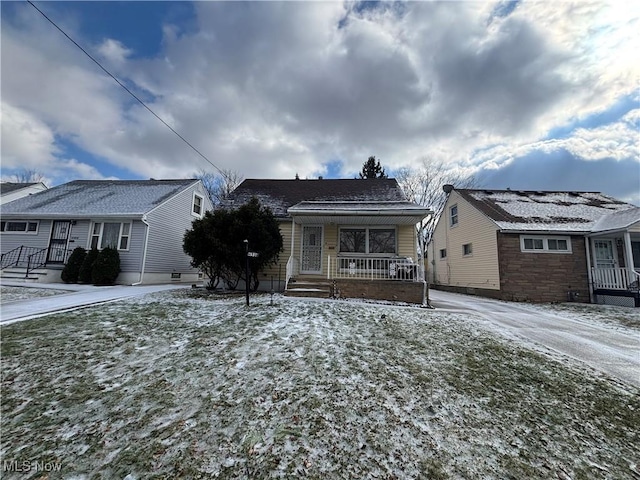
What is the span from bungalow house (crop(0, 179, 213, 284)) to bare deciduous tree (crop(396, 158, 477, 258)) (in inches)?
821

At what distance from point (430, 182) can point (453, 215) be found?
451 inches

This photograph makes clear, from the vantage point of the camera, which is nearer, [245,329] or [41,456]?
[41,456]

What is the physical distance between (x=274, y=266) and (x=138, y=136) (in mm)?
10546

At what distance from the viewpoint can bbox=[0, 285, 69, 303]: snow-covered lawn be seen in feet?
26.8

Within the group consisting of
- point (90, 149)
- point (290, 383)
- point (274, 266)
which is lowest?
point (290, 383)

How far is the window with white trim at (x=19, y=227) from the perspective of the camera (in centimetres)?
1333

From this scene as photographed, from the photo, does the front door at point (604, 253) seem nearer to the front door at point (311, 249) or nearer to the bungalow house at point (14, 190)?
the front door at point (311, 249)

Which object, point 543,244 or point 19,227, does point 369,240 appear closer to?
point 543,244

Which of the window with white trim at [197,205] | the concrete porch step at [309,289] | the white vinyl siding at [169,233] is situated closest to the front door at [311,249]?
the concrete porch step at [309,289]

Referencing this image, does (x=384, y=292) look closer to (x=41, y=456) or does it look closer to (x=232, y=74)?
(x=41, y=456)

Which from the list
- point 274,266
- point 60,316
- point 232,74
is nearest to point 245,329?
point 60,316

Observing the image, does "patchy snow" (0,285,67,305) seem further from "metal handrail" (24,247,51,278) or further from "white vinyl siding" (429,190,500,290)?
"white vinyl siding" (429,190,500,290)

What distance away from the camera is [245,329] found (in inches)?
208

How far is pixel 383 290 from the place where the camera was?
356 inches
